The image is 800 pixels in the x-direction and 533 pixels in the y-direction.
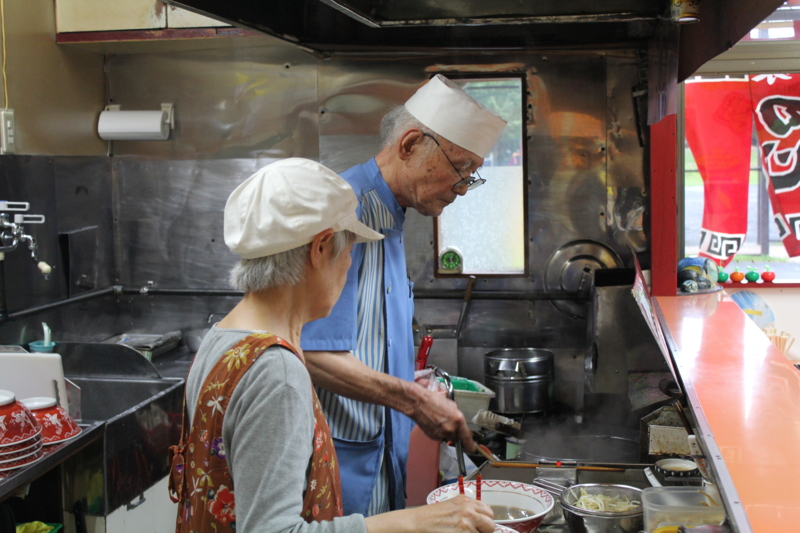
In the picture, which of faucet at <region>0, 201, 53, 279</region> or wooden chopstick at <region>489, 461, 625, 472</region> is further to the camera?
faucet at <region>0, 201, 53, 279</region>

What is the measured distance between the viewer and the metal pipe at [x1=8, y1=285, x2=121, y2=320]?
3547 mm

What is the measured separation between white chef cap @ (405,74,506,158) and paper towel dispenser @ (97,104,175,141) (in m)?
2.37

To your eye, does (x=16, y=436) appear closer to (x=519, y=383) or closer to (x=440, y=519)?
(x=440, y=519)

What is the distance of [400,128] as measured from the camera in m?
2.10

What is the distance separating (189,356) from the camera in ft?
13.4

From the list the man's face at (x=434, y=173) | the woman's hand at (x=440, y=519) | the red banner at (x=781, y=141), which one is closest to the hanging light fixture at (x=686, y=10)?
the man's face at (x=434, y=173)

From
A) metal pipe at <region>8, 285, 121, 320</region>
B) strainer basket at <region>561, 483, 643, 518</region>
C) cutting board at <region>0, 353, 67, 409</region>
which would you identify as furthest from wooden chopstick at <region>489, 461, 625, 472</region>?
metal pipe at <region>8, 285, 121, 320</region>

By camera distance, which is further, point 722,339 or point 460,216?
point 460,216

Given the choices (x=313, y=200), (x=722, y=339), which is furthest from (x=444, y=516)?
(x=722, y=339)

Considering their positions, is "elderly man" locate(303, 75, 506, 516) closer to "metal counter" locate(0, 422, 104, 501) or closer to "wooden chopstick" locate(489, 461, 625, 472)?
"wooden chopstick" locate(489, 461, 625, 472)

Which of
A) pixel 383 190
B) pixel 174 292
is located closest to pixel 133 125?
pixel 174 292

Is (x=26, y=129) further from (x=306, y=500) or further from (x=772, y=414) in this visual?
(x=772, y=414)

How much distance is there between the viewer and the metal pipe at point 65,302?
140 inches

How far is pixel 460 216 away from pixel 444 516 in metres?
2.91
